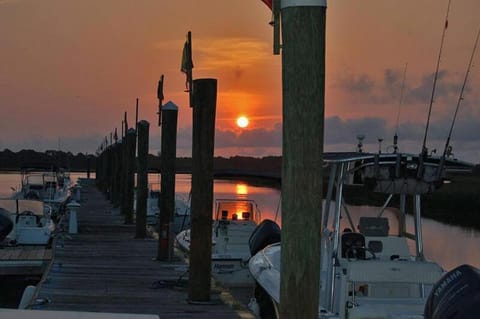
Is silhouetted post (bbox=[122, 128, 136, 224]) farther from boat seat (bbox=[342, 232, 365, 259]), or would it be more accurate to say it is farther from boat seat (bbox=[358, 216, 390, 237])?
boat seat (bbox=[342, 232, 365, 259])

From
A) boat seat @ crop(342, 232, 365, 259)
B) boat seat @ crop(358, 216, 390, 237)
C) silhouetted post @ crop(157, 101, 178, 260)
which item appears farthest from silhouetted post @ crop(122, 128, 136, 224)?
boat seat @ crop(342, 232, 365, 259)

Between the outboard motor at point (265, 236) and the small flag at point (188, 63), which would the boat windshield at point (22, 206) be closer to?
the outboard motor at point (265, 236)

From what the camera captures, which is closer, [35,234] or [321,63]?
[321,63]

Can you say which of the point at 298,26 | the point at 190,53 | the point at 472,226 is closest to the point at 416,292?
the point at 298,26

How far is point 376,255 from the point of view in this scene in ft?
33.4

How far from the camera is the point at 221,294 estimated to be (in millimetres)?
11477

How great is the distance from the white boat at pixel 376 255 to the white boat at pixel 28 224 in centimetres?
1190

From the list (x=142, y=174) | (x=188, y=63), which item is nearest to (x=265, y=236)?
(x=188, y=63)

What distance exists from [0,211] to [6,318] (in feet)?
12.8

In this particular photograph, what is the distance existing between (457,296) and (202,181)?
17.0ft

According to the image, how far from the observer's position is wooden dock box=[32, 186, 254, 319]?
10.4 metres

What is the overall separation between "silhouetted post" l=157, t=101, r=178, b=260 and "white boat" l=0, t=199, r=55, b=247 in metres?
5.65

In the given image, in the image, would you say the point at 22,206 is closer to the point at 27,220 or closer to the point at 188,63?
the point at 27,220

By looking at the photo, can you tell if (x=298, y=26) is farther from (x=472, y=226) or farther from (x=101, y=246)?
(x=472, y=226)
